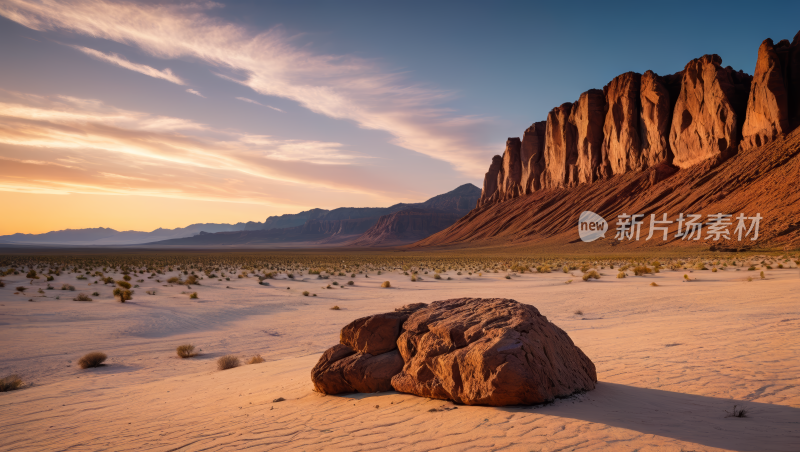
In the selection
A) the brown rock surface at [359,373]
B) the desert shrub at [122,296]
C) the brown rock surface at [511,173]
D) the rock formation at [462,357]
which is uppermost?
the brown rock surface at [511,173]

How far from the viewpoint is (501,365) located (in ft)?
15.4

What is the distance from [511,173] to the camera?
114188 mm

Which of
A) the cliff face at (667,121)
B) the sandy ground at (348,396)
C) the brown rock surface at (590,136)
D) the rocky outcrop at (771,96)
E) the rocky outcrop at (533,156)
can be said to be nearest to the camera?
the sandy ground at (348,396)

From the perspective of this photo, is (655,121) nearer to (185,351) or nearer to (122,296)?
(122,296)

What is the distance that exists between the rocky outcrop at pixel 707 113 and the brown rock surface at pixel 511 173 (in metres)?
42.6

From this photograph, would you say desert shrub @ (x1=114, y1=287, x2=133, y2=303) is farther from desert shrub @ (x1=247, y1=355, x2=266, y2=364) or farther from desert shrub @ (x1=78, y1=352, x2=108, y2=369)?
desert shrub @ (x1=247, y1=355, x2=266, y2=364)

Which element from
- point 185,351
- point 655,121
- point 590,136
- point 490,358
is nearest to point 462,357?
point 490,358

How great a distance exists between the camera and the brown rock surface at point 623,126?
7725 centimetres

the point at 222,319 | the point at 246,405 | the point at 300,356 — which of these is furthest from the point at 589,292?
the point at 246,405

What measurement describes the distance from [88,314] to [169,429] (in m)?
11.6

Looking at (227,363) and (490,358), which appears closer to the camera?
(490,358)

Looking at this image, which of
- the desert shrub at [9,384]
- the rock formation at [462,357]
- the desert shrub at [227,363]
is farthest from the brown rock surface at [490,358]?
the desert shrub at [9,384]

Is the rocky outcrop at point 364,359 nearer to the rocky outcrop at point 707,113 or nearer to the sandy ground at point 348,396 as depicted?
the sandy ground at point 348,396

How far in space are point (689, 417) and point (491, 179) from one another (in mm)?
127340
